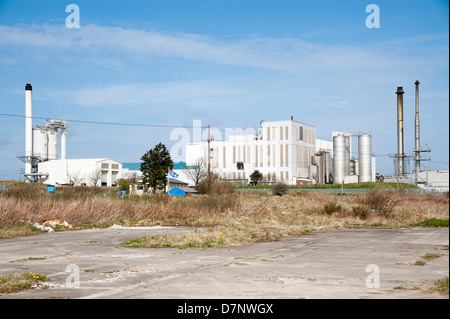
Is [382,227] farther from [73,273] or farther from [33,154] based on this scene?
[33,154]

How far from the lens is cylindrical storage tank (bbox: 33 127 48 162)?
10775 centimetres

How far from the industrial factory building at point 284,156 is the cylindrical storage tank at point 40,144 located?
3390 cm

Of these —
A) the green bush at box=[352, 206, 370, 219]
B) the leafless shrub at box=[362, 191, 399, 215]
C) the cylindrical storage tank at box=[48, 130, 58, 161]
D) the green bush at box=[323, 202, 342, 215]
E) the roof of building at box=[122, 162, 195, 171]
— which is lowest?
the green bush at box=[323, 202, 342, 215]

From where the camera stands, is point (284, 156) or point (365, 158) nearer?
point (365, 158)

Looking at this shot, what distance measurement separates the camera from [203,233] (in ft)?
63.7

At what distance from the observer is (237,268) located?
12.1m

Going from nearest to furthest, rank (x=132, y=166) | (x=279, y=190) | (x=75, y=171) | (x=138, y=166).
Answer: (x=279, y=190) → (x=75, y=171) → (x=138, y=166) → (x=132, y=166)

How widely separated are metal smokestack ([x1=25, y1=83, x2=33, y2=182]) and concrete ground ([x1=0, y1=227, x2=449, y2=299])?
82.8 m

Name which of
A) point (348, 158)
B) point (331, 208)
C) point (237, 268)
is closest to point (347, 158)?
point (348, 158)

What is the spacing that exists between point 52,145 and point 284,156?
5372 cm

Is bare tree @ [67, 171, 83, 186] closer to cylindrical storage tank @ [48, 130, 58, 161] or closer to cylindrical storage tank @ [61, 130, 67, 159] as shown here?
cylindrical storage tank @ [48, 130, 58, 161]

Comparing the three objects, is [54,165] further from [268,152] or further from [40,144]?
[268,152]

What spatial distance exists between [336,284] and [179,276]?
3.48 m

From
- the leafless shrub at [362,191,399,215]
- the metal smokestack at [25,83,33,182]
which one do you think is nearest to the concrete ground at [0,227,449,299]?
the leafless shrub at [362,191,399,215]
